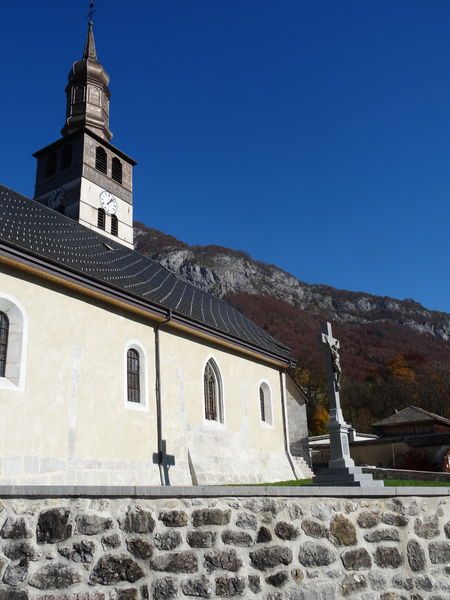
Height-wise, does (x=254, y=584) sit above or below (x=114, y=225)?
below

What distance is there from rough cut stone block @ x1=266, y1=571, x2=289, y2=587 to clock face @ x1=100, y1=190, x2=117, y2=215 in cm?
2029

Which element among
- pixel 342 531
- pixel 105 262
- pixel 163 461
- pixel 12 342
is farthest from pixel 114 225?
pixel 342 531

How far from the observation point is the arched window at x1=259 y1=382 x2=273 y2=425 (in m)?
21.0

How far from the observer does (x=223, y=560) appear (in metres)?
4.64

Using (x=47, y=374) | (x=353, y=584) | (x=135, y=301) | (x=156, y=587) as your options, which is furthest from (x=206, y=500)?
(x=135, y=301)

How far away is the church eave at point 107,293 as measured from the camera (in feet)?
38.5

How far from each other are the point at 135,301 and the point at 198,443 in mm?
4797

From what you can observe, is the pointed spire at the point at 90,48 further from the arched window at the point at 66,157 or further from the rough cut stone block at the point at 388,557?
the rough cut stone block at the point at 388,557

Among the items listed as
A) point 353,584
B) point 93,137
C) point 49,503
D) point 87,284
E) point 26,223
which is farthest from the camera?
point 93,137

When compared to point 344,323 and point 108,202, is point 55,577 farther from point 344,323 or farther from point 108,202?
point 344,323

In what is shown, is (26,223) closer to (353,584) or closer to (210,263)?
(353,584)

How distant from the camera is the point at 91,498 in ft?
14.3

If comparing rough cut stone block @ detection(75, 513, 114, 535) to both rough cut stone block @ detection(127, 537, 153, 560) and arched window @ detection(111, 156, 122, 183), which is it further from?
arched window @ detection(111, 156, 122, 183)

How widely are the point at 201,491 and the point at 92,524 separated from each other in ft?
3.09
